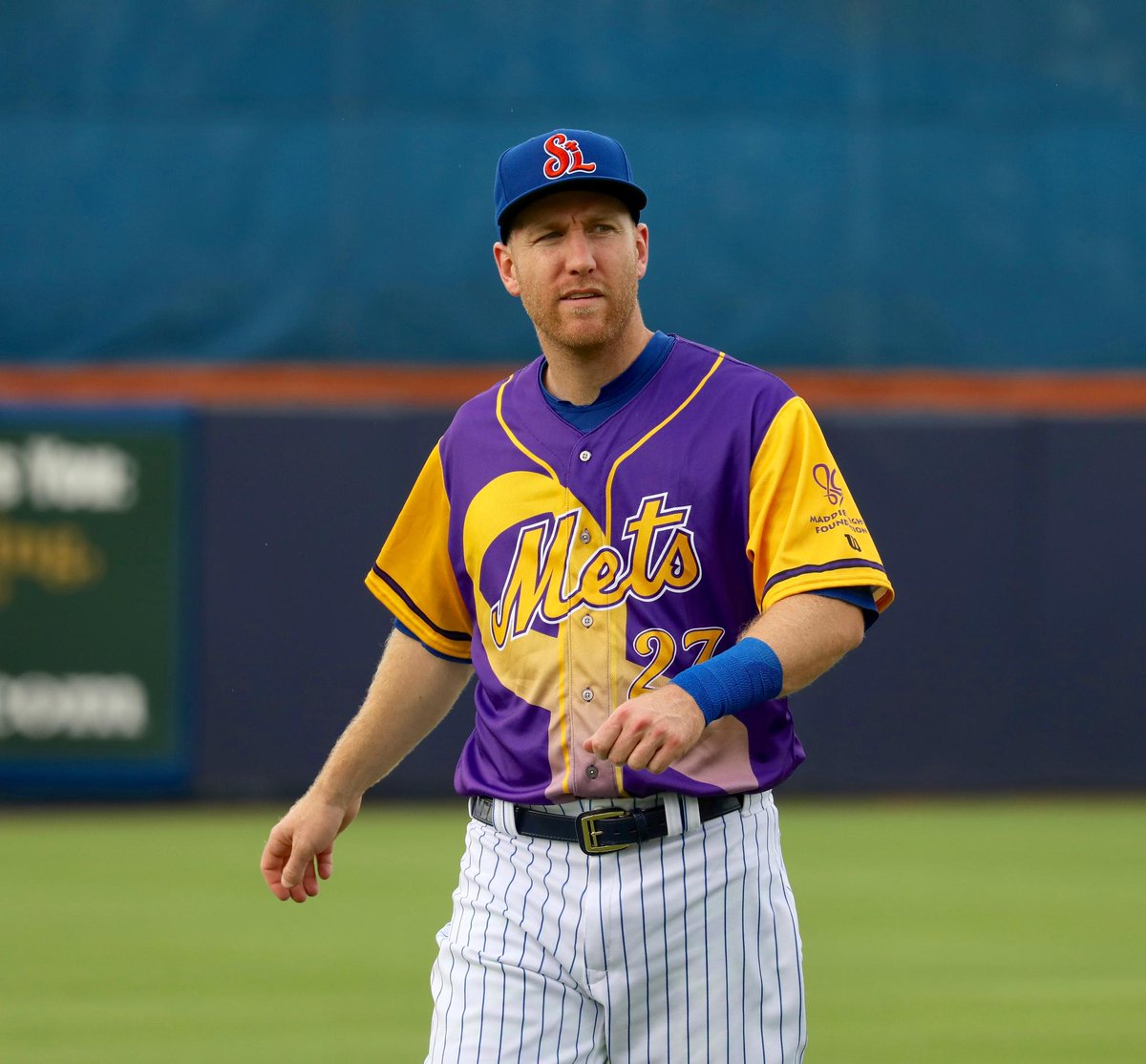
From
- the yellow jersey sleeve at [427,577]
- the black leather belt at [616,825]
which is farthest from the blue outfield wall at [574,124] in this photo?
the black leather belt at [616,825]

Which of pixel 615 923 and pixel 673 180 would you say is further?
pixel 673 180

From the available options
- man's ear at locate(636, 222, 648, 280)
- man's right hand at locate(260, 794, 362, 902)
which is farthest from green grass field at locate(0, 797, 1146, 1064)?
man's ear at locate(636, 222, 648, 280)

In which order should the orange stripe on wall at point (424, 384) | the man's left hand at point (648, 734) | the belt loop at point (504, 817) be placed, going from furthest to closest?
1. the orange stripe on wall at point (424, 384)
2. the belt loop at point (504, 817)
3. the man's left hand at point (648, 734)

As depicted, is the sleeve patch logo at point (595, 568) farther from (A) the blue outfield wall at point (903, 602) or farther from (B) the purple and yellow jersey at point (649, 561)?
(A) the blue outfield wall at point (903, 602)

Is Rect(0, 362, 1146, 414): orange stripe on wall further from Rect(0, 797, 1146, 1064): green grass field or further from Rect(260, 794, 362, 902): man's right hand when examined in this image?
Rect(260, 794, 362, 902): man's right hand

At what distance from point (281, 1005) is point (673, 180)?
728cm

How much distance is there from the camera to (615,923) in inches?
126

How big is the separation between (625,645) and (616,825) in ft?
0.92

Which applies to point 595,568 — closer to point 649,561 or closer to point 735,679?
point 649,561

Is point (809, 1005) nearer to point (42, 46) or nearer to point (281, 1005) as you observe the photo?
point (281, 1005)

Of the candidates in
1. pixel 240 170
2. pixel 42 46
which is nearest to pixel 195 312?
pixel 240 170

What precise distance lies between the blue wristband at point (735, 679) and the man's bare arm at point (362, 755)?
76cm

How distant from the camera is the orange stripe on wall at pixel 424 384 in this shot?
11.7 metres

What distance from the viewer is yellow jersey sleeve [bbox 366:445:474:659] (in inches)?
144
